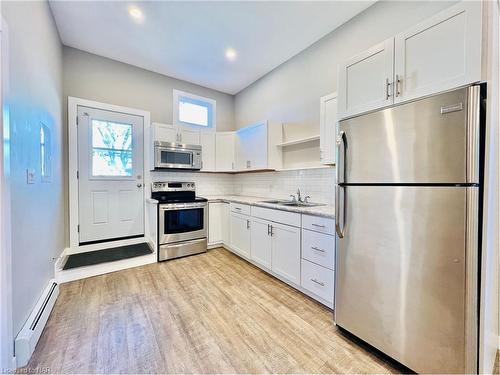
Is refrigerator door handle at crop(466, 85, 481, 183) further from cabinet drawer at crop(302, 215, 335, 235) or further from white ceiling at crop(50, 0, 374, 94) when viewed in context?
white ceiling at crop(50, 0, 374, 94)

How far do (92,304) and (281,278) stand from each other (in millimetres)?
1975

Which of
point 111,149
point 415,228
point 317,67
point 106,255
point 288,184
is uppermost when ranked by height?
point 317,67

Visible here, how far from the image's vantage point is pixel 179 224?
329 cm

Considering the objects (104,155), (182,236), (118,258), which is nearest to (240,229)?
(182,236)

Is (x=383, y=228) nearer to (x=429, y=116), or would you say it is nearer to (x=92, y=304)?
(x=429, y=116)

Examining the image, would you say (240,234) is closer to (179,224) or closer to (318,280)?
(179,224)

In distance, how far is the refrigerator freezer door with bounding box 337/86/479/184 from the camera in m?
1.07

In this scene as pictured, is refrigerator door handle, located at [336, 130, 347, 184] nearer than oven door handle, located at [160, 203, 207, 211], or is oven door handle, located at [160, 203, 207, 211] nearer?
refrigerator door handle, located at [336, 130, 347, 184]

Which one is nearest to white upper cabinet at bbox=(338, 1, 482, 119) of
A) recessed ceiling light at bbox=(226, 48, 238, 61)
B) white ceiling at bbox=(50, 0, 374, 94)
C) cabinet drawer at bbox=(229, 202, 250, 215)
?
white ceiling at bbox=(50, 0, 374, 94)

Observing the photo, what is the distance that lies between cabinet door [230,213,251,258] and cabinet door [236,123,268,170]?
2.87ft

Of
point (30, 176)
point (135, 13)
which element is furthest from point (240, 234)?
point (135, 13)

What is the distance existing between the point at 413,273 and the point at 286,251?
1.31 metres

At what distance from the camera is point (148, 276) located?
268cm

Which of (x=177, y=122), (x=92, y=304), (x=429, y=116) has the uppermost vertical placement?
(x=177, y=122)
